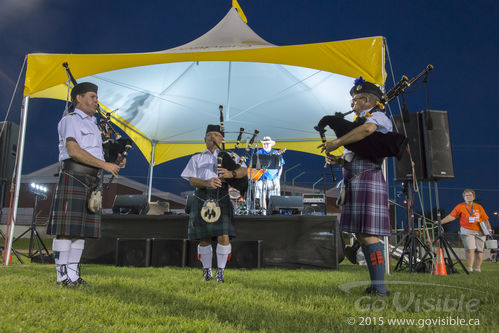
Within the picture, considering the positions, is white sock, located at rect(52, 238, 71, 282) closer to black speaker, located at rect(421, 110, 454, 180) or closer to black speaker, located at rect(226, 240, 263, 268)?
black speaker, located at rect(226, 240, 263, 268)

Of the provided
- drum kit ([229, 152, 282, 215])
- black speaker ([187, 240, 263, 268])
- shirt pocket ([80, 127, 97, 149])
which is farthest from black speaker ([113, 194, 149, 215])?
shirt pocket ([80, 127, 97, 149])

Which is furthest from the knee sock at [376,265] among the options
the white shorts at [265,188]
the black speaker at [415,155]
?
the white shorts at [265,188]

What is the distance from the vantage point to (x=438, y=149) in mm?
4797

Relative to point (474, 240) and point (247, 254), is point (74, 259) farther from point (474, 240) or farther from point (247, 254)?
point (474, 240)

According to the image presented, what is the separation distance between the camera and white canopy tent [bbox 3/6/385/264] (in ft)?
14.4

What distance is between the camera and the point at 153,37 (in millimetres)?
50094

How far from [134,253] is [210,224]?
2080 mm

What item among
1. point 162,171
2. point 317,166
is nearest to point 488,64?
point 317,166

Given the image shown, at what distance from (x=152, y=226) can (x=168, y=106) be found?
3112 millimetres

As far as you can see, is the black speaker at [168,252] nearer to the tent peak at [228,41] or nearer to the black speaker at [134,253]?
the black speaker at [134,253]

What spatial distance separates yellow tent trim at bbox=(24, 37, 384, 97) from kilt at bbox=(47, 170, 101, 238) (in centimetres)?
Answer: 240

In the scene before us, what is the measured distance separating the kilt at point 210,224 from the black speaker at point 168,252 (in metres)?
1.54

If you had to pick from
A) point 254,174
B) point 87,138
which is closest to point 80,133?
point 87,138

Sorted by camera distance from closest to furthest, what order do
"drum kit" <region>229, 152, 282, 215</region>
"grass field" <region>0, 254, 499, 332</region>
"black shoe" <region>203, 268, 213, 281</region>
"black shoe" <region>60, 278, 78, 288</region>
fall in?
"grass field" <region>0, 254, 499, 332</region> → "black shoe" <region>60, 278, 78, 288</region> → "black shoe" <region>203, 268, 213, 281</region> → "drum kit" <region>229, 152, 282, 215</region>
